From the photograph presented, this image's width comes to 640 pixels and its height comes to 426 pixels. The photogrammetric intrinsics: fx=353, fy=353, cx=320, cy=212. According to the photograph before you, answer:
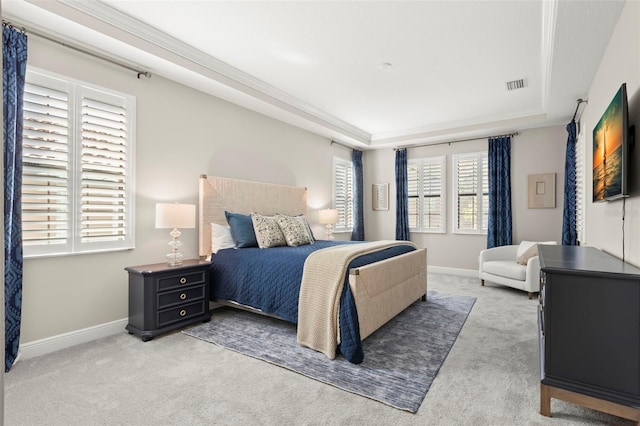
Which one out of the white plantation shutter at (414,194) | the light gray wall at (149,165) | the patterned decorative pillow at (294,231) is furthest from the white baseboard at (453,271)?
the light gray wall at (149,165)

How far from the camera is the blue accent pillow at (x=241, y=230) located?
12.9 feet

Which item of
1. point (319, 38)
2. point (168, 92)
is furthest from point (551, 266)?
point (168, 92)

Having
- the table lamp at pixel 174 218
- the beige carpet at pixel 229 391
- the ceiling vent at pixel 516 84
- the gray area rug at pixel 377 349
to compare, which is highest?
the ceiling vent at pixel 516 84

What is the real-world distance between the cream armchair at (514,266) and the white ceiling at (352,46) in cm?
194

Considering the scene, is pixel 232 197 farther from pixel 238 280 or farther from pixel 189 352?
pixel 189 352

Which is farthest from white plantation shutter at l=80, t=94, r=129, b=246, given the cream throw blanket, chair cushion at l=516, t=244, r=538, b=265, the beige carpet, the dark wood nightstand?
chair cushion at l=516, t=244, r=538, b=265

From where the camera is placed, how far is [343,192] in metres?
6.79

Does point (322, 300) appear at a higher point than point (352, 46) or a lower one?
lower

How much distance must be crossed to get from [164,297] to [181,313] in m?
0.25

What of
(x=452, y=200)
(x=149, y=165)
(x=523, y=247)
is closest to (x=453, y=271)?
(x=452, y=200)

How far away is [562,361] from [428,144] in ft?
16.7

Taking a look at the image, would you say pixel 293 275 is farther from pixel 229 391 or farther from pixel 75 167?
pixel 75 167

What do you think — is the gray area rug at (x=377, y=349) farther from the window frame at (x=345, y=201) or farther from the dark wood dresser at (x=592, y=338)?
the window frame at (x=345, y=201)

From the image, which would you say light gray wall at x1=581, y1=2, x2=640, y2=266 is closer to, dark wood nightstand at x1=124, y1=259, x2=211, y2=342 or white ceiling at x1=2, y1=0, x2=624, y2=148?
white ceiling at x1=2, y1=0, x2=624, y2=148
